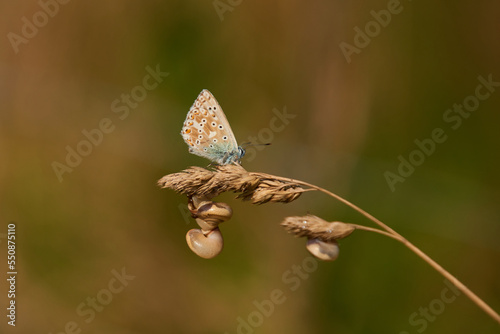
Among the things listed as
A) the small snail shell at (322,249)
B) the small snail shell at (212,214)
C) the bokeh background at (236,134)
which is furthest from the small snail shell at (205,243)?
the bokeh background at (236,134)

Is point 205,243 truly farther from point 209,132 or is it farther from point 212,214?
point 209,132

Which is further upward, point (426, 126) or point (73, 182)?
point (73, 182)

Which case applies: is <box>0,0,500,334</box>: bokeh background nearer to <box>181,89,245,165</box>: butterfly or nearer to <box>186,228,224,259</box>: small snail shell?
<box>181,89,245,165</box>: butterfly

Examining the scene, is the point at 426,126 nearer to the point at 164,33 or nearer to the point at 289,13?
the point at 289,13

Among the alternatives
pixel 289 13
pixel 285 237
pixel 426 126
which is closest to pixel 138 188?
pixel 285 237

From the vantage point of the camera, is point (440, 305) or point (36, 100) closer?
point (440, 305)

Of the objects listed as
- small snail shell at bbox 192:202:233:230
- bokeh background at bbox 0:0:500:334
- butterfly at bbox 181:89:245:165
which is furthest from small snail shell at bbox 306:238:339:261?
bokeh background at bbox 0:0:500:334

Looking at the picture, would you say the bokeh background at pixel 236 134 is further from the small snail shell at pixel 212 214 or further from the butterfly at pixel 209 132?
the small snail shell at pixel 212 214
